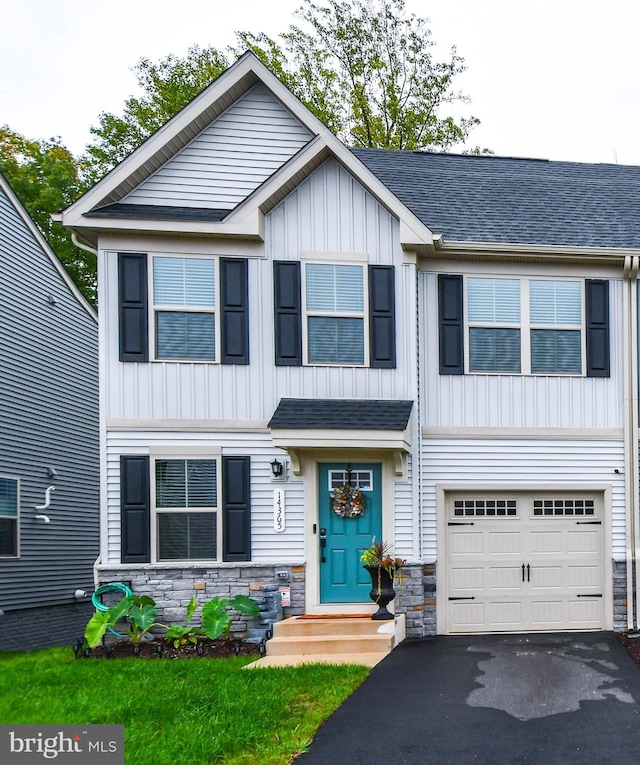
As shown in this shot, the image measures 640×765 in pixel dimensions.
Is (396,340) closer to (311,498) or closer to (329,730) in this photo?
(311,498)

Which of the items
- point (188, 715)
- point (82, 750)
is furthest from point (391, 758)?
point (82, 750)

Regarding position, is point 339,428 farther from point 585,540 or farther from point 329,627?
point 585,540

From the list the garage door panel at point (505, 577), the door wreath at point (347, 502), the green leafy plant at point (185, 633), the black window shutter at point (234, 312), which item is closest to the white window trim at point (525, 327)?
the door wreath at point (347, 502)

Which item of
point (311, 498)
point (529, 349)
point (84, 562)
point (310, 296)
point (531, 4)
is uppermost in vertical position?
point (531, 4)

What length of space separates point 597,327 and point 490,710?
20.0ft

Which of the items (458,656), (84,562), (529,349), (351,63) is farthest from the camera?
(351,63)

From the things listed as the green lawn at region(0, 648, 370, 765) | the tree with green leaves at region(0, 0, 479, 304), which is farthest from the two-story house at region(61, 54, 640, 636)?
the tree with green leaves at region(0, 0, 479, 304)

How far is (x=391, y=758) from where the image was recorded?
5074mm

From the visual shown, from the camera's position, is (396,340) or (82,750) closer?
(82,750)

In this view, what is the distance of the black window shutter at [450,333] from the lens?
400 inches

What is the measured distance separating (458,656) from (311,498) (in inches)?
106

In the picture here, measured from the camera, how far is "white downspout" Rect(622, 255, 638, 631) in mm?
10141

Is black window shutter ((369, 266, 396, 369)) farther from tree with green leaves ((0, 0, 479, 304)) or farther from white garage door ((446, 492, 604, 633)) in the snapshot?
tree with green leaves ((0, 0, 479, 304))

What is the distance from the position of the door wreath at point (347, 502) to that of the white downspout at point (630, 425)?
387 cm
